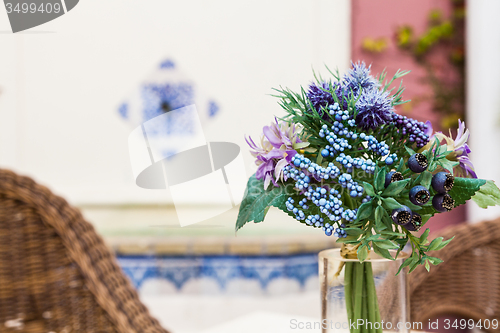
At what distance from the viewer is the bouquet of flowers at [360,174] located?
376mm

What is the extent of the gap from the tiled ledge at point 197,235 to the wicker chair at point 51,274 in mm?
1504

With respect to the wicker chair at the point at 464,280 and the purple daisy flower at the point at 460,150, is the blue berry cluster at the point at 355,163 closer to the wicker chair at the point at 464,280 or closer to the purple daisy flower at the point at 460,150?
the purple daisy flower at the point at 460,150

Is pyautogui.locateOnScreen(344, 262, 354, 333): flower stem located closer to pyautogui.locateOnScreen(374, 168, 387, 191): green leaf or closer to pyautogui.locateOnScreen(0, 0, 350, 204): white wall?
pyautogui.locateOnScreen(374, 168, 387, 191): green leaf

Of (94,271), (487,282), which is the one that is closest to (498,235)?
(487,282)

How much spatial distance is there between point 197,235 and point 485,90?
1.79 metres

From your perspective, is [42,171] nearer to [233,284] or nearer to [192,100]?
[192,100]

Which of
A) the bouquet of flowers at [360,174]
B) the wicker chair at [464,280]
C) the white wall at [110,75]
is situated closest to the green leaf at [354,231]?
the bouquet of flowers at [360,174]

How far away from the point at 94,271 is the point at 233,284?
1728 millimetres

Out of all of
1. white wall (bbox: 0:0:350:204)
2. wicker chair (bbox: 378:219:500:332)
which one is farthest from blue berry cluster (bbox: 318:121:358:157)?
white wall (bbox: 0:0:350:204)

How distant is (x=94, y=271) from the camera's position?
0.67 m

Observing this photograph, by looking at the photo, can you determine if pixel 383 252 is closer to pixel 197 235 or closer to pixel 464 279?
pixel 464 279

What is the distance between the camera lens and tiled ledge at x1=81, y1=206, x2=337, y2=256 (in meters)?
2.23

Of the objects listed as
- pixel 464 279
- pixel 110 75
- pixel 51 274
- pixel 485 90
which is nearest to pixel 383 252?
pixel 51 274

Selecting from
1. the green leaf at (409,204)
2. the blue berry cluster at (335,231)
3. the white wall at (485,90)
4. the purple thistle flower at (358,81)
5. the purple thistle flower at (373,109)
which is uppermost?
the white wall at (485,90)
